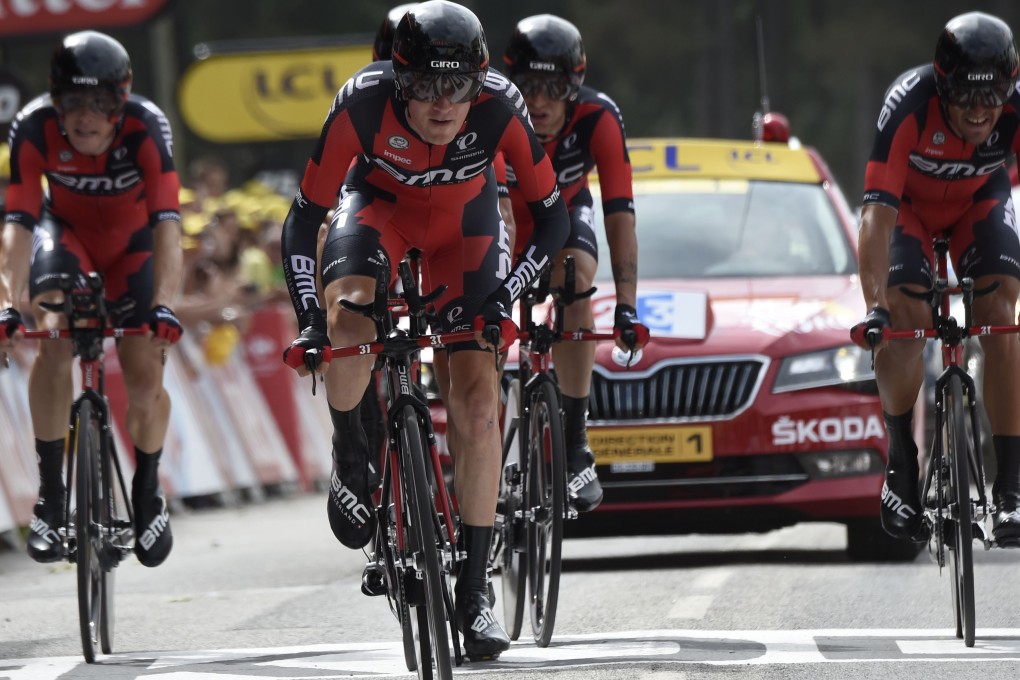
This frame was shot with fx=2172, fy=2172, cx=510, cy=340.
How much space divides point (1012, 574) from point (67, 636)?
4.31 metres

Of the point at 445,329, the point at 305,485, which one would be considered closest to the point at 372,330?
the point at 445,329

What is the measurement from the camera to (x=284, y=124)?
29.0m

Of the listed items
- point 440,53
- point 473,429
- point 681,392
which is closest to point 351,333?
point 473,429

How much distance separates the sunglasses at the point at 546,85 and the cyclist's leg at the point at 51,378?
204cm

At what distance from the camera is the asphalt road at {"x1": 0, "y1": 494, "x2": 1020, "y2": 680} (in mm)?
7406

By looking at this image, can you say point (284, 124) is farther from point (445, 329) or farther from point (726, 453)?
point (445, 329)

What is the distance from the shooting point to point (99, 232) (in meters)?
9.21

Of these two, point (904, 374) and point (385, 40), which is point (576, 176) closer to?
point (385, 40)

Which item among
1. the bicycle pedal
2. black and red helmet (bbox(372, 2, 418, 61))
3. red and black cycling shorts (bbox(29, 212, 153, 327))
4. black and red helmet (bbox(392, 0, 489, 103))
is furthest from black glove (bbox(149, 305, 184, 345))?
black and red helmet (bbox(392, 0, 489, 103))

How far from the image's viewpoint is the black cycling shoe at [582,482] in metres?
8.56

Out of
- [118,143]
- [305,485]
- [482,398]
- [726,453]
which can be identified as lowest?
[305,485]

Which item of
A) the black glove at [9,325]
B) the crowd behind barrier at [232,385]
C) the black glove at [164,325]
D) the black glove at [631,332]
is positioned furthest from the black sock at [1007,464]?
the crowd behind barrier at [232,385]

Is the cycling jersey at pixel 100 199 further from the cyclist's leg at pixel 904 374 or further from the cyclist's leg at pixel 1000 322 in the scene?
the cyclist's leg at pixel 1000 322

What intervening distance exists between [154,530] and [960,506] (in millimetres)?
3264
